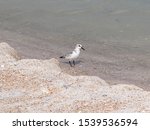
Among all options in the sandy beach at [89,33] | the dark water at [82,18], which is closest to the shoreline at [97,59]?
the sandy beach at [89,33]

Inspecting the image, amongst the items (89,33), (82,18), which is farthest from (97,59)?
(82,18)

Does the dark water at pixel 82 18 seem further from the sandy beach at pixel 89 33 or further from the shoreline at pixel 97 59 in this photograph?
the shoreline at pixel 97 59

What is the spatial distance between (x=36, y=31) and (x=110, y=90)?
40.5ft

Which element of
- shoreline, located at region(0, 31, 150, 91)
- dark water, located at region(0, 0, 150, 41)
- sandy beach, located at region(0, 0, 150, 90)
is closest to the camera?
shoreline, located at region(0, 31, 150, 91)

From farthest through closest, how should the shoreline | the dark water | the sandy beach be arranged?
the dark water
the sandy beach
the shoreline

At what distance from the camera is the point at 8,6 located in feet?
96.1

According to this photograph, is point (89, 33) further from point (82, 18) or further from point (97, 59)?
point (97, 59)

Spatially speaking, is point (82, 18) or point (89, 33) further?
point (82, 18)

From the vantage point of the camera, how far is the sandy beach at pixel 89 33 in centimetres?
2008

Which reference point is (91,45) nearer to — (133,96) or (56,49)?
(56,49)

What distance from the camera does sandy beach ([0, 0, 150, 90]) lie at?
65.9 feet

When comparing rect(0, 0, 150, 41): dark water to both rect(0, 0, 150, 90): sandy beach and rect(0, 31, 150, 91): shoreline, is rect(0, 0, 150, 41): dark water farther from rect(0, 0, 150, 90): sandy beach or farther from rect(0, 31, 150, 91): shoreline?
rect(0, 31, 150, 91): shoreline

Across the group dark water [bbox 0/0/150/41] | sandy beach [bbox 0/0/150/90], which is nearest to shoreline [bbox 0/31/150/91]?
sandy beach [bbox 0/0/150/90]

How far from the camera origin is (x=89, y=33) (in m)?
24.5
